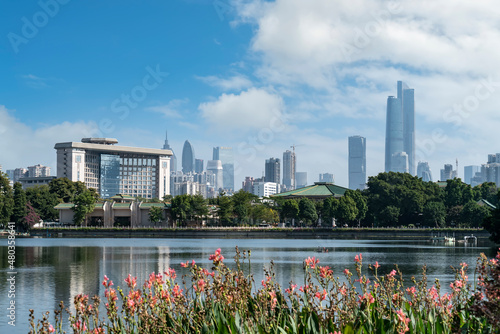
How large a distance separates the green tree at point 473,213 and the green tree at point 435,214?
3447 millimetres

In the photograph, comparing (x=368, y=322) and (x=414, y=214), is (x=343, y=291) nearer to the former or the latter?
(x=368, y=322)

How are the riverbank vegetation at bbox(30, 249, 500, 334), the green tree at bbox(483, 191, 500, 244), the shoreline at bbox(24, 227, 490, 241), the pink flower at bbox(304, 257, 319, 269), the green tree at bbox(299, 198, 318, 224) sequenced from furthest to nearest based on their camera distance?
the green tree at bbox(299, 198, 318, 224) < the shoreline at bbox(24, 227, 490, 241) < the green tree at bbox(483, 191, 500, 244) < the pink flower at bbox(304, 257, 319, 269) < the riverbank vegetation at bbox(30, 249, 500, 334)

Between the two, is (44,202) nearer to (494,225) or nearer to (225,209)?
(225,209)

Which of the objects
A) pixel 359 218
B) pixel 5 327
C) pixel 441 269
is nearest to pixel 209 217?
pixel 359 218

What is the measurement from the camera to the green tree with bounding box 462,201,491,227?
359ft

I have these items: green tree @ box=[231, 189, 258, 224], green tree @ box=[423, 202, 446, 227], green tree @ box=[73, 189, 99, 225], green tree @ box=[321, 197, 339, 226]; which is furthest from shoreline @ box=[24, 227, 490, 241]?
green tree @ box=[73, 189, 99, 225]

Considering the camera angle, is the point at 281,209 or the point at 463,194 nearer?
the point at 463,194

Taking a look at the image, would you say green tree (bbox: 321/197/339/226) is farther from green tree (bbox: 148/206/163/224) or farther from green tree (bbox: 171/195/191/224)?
green tree (bbox: 148/206/163/224)

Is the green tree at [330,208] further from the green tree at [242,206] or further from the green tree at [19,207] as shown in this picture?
the green tree at [19,207]

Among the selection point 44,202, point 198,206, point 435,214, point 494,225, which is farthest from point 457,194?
point 44,202

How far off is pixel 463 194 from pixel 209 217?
48.6 m

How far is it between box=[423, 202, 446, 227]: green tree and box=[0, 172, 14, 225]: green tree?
69469mm

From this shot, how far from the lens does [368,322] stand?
339 inches

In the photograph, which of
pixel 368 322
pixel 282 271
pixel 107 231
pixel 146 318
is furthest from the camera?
pixel 107 231
